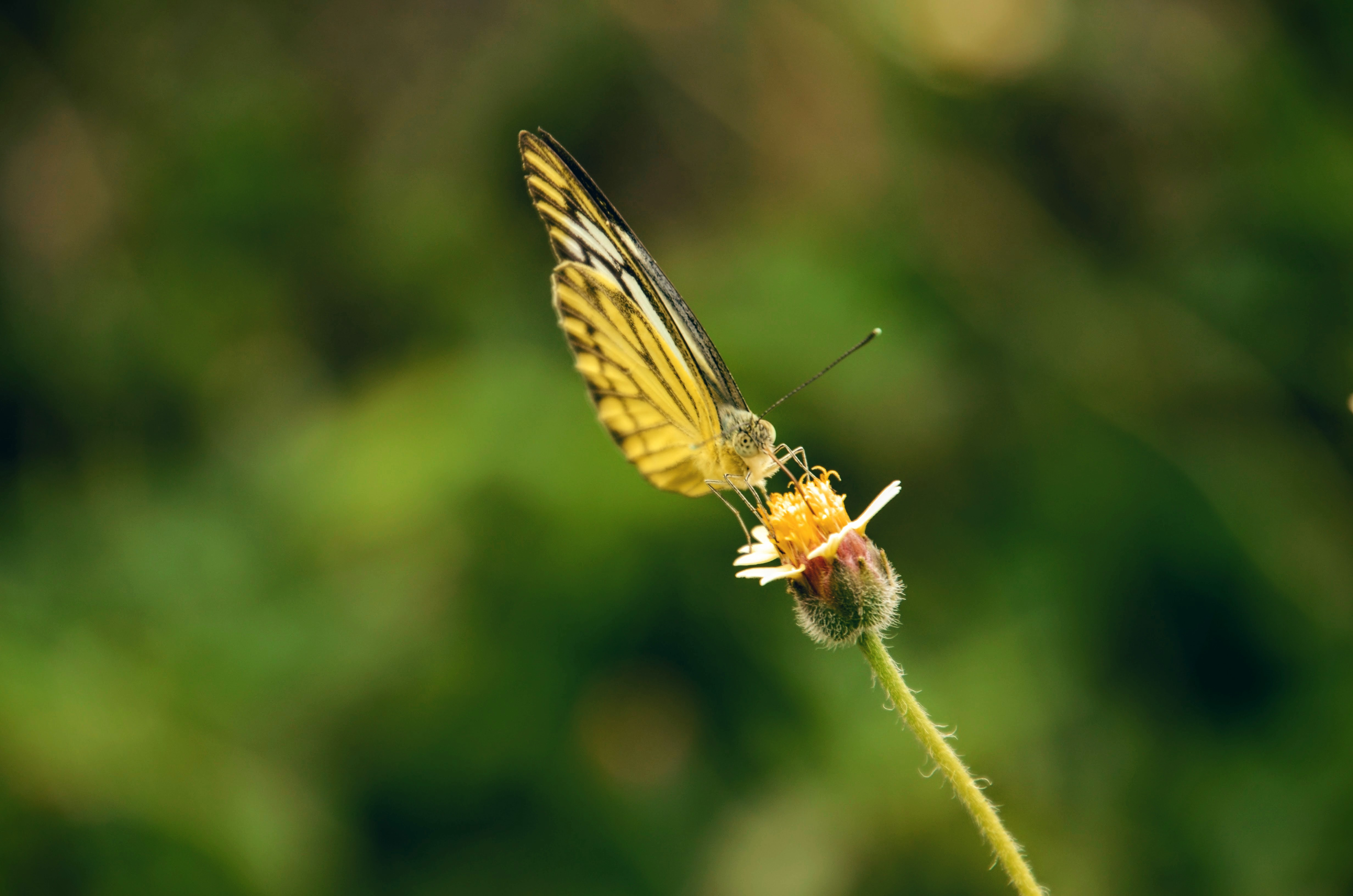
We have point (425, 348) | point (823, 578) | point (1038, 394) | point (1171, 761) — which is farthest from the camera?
point (425, 348)

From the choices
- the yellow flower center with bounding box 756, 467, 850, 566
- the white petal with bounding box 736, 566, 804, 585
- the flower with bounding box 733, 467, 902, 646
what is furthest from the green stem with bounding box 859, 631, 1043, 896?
the yellow flower center with bounding box 756, 467, 850, 566

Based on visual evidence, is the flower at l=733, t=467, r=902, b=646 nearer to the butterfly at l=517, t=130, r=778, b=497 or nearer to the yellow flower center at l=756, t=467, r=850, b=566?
the yellow flower center at l=756, t=467, r=850, b=566

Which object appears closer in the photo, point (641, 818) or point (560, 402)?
point (641, 818)

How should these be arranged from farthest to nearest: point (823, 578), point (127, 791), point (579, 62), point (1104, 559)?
point (579, 62), point (1104, 559), point (127, 791), point (823, 578)

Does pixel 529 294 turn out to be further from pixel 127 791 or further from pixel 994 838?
pixel 994 838

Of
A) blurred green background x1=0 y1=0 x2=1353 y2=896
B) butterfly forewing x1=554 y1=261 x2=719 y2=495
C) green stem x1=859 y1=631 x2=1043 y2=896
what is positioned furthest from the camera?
blurred green background x1=0 y1=0 x2=1353 y2=896

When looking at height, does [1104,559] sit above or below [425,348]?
below

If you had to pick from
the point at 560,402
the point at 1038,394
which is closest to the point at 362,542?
the point at 560,402
